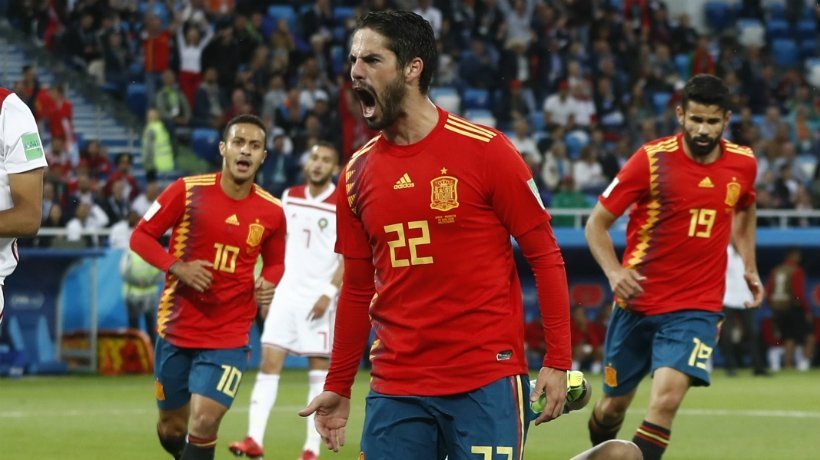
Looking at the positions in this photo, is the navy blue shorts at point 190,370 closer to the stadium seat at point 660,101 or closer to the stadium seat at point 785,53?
the stadium seat at point 660,101

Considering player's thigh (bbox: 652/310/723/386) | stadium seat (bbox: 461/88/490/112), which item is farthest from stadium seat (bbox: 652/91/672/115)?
player's thigh (bbox: 652/310/723/386)

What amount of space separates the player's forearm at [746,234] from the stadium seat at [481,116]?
51.5ft

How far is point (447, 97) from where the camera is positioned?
26.9 metres

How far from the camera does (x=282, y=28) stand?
26125 millimetres

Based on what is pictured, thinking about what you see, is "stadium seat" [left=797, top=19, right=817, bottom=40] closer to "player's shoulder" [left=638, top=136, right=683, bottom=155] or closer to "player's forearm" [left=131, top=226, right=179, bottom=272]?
"player's shoulder" [left=638, top=136, right=683, bottom=155]

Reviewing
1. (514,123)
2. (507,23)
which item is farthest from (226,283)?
(507,23)

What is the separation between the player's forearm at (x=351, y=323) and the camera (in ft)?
19.6

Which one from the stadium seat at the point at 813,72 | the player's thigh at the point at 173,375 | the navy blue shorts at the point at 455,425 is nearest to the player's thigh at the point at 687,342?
the player's thigh at the point at 173,375

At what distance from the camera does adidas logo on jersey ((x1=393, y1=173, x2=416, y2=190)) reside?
569cm

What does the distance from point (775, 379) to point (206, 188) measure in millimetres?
12197

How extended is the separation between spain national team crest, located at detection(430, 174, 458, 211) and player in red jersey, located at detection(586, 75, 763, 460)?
3.94 m

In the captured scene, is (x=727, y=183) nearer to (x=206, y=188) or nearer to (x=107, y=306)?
(x=206, y=188)

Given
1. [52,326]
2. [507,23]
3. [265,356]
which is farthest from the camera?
[507,23]

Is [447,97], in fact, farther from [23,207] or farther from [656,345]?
[23,207]
